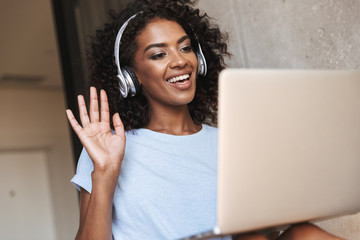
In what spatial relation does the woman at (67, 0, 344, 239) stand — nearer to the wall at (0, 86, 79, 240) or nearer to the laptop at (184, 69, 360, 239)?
the laptop at (184, 69, 360, 239)

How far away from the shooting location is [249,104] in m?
0.83

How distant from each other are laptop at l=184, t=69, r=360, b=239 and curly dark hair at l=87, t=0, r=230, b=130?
0.74 m

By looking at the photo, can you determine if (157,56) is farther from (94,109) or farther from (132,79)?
(94,109)

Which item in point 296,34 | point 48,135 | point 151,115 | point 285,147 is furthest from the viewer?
point 48,135

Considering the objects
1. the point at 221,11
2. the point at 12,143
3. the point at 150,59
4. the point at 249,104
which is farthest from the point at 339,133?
the point at 12,143

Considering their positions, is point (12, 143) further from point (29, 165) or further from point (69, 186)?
point (69, 186)

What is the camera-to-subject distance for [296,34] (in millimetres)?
1818

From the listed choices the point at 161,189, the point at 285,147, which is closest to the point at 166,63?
the point at 161,189

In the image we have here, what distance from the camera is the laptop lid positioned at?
0.82 metres

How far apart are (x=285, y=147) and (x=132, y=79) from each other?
0.70 metres

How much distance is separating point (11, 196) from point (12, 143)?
62 centimetres

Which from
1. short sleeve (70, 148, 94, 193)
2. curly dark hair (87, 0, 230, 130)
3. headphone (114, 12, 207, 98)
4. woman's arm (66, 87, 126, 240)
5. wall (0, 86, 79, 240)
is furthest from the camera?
wall (0, 86, 79, 240)

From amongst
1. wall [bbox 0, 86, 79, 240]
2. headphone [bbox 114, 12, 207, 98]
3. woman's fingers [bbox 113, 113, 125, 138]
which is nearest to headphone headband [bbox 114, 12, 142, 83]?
headphone [bbox 114, 12, 207, 98]

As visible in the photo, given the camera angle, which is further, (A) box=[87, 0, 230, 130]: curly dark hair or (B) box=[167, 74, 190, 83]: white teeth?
(A) box=[87, 0, 230, 130]: curly dark hair
